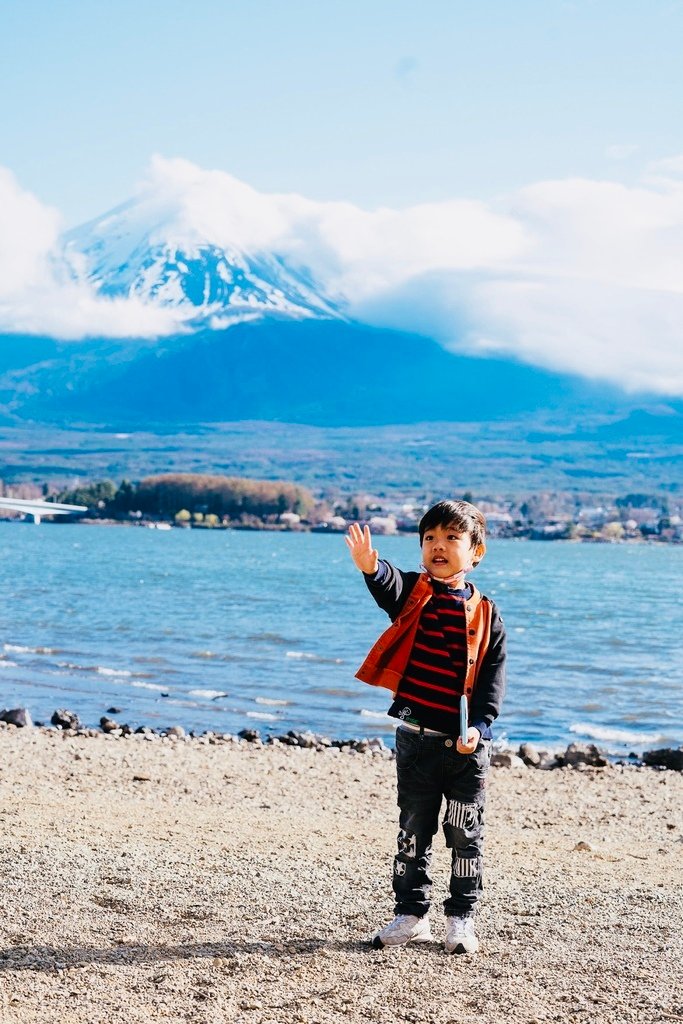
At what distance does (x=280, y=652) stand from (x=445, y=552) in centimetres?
2550

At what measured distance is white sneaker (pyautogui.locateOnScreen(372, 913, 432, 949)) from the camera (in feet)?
20.6

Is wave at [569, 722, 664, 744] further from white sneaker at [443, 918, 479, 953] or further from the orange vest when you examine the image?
the orange vest

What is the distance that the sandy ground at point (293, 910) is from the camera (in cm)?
553

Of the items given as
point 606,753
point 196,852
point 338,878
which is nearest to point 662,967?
point 338,878

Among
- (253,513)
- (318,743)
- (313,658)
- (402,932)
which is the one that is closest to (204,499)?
(253,513)

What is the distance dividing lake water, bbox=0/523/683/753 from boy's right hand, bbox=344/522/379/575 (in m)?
12.8

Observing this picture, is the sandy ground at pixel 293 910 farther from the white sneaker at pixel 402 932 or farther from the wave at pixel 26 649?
the wave at pixel 26 649

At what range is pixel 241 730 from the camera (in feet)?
60.4

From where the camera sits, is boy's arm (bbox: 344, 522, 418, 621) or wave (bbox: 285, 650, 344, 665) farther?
wave (bbox: 285, 650, 344, 665)

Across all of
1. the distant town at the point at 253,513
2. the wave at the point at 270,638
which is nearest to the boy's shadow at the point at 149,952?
the wave at the point at 270,638

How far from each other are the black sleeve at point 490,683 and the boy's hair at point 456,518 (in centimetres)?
40

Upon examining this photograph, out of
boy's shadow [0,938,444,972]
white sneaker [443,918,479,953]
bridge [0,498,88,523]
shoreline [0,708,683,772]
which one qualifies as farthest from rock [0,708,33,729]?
bridge [0,498,88,523]

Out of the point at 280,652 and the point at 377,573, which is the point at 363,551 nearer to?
the point at 377,573

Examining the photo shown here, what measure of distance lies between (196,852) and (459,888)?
2.57m
